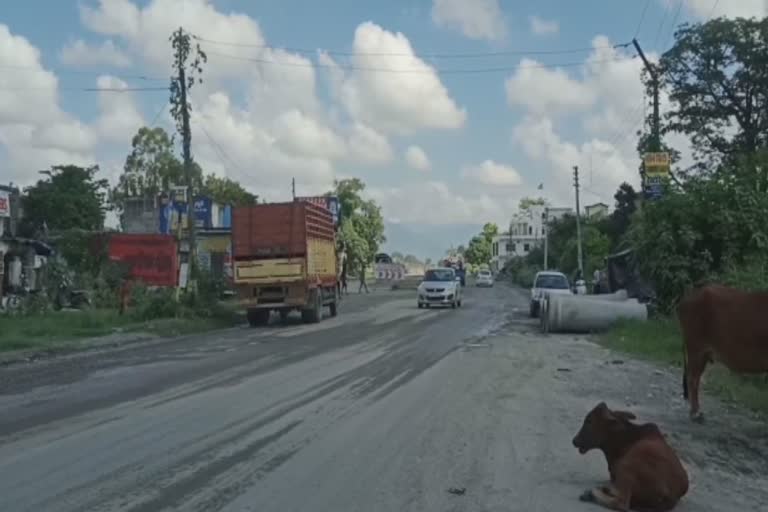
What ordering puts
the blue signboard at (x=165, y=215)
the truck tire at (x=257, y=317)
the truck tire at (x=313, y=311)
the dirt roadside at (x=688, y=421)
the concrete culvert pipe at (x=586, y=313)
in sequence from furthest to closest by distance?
1. the blue signboard at (x=165, y=215)
2. the truck tire at (x=257, y=317)
3. the truck tire at (x=313, y=311)
4. the concrete culvert pipe at (x=586, y=313)
5. the dirt roadside at (x=688, y=421)

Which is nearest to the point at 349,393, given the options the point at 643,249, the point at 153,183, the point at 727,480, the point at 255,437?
the point at 255,437

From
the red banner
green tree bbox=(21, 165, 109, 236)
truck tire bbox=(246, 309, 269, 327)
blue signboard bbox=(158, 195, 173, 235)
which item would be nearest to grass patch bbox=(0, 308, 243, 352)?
truck tire bbox=(246, 309, 269, 327)

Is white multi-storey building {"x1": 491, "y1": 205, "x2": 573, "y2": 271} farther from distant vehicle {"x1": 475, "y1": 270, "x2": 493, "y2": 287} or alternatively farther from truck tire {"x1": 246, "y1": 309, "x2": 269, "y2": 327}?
truck tire {"x1": 246, "y1": 309, "x2": 269, "y2": 327}

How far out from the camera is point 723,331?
384 inches

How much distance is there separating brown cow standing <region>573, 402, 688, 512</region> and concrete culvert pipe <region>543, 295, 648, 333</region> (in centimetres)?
1820

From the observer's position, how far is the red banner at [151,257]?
32.0m

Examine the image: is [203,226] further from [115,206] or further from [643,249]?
[643,249]

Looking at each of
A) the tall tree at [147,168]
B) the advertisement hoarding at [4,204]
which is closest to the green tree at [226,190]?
→ the tall tree at [147,168]

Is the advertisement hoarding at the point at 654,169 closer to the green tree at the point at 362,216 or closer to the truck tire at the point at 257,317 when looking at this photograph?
the truck tire at the point at 257,317

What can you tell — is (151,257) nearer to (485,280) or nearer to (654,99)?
(654,99)

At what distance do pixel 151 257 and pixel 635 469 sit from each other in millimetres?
27767

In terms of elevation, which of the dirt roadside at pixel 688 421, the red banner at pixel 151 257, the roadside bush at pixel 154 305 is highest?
the red banner at pixel 151 257

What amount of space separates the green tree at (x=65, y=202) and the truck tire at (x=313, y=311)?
4240cm

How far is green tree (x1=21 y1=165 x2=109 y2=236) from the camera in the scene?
226ft
